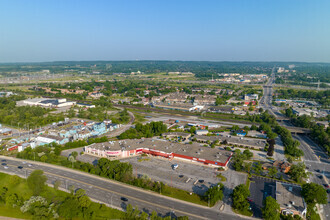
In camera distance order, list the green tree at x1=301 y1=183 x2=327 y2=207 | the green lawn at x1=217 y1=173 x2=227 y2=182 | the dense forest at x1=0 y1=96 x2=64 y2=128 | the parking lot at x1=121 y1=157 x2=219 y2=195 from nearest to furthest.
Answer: the green tree at x1=301 y1=183 x2=327 y2=207 → the parking lot at x1=121 y1=157 x2=219 y2=195 → the green lawn at x1=217 y1=173 x2=227 y2=182 → the dense forest at x1=0 y1=96 x2=64 y2=128

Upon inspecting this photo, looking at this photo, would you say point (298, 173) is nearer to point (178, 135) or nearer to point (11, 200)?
point (178, 135)

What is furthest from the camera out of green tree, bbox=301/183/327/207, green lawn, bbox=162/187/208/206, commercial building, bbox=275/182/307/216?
green lawn, bbox=162/187/208/206

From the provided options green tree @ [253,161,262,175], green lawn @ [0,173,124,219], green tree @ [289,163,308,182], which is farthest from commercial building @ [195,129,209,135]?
green lawn @ [0,173,124,219]

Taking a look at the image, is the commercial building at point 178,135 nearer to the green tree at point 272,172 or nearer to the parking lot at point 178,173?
the parking lot at point 178,173

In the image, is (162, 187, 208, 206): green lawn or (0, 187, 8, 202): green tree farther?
(162, 187, 208, 206): green lawn

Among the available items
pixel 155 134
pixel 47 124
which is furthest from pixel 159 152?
pixel 47 124

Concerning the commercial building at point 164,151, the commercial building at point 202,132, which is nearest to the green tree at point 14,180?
Answer: the commercial building at point 164,151

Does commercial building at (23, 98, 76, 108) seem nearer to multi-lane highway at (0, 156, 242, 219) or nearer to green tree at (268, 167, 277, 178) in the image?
multi-lane highway at (0, 156, 242, 219)
